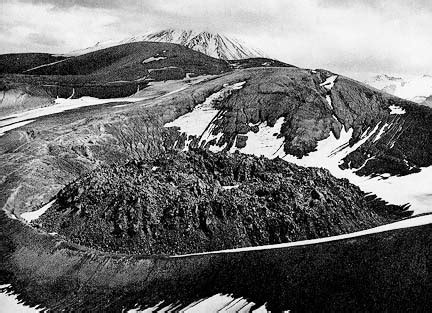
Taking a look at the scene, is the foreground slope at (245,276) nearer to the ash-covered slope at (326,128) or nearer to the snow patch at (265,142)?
the ash-covered slope at (326,128)

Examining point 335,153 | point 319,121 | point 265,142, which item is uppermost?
point 319,121


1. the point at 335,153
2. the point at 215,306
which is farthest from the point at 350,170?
the point at 215,306

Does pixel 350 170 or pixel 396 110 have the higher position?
pixel 396 110

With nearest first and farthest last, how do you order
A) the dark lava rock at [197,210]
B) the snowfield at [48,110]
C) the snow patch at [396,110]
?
the dark lava rock at [197,210]
the snow patch at [396,110]
the snowfield at [48,110]

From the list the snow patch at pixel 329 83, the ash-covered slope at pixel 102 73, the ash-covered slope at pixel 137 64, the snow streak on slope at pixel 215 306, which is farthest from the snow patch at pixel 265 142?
the ash-covered slope at pixel 137 64

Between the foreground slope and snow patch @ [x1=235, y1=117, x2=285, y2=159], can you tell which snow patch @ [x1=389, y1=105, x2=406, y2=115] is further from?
the foreground slope

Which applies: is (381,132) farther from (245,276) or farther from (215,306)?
(215,306)

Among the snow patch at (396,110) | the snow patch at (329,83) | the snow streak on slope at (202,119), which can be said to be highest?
the snow patch at (329,83)

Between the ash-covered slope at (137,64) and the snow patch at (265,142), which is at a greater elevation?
the ash-covered slope at (137,64)

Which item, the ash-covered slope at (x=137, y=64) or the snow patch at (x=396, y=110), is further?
the ash-covered slope at (x=137, y=64)

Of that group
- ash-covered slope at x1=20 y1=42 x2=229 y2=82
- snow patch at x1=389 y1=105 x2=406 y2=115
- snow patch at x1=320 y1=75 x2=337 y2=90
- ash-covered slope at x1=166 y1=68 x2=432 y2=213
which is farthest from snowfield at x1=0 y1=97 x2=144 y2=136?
snow patch at x1=389 y1=105 x2=406 y2=115
